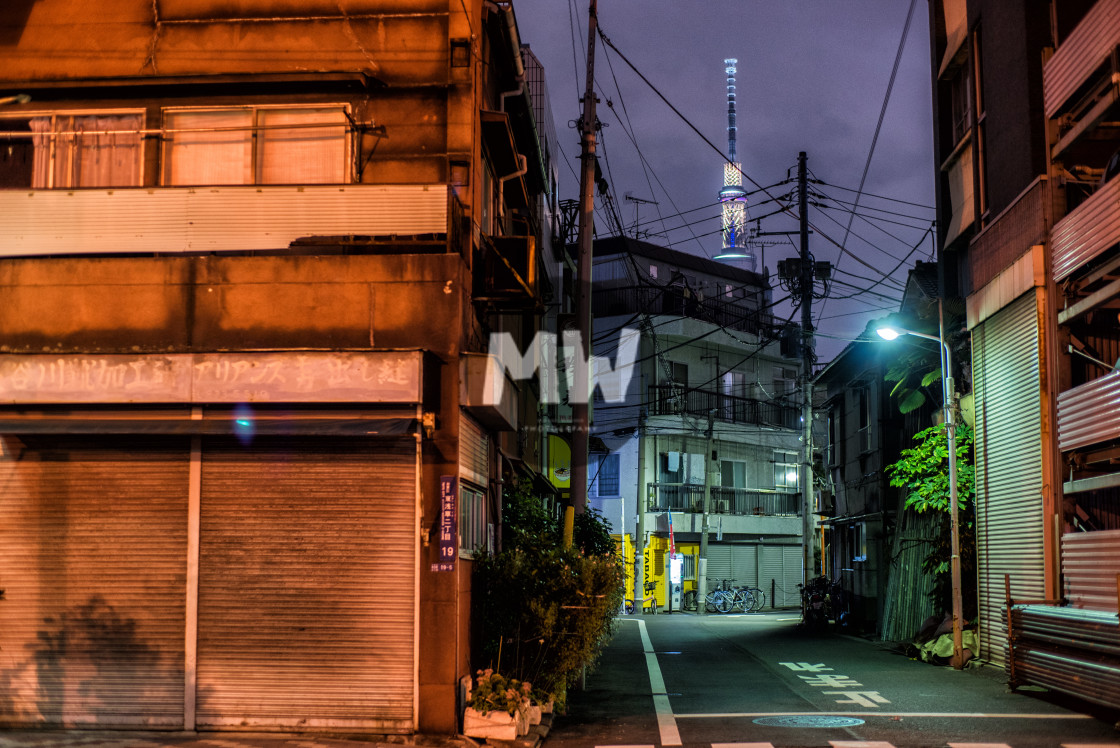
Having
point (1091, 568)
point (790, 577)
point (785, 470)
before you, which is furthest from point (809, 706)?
point (785, 470)

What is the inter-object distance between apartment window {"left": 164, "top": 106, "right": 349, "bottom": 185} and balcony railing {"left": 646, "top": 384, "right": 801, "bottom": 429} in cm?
3885

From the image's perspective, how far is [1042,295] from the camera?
54.2ft

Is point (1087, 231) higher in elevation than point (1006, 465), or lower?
higher

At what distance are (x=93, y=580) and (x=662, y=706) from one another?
7.61 m

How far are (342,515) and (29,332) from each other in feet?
14.6

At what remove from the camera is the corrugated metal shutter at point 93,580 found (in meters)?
12.2

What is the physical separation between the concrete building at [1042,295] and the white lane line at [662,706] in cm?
518

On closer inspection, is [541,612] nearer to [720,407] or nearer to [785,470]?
[720,407]

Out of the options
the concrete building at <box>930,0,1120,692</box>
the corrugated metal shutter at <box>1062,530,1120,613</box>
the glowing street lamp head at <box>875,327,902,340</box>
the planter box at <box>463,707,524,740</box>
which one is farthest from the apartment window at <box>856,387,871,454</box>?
the planter box at <box>463,707,524,740</box>

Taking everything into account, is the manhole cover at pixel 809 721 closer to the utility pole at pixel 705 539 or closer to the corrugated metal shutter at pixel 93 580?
the corrugated metal shutter at pixel 93 580

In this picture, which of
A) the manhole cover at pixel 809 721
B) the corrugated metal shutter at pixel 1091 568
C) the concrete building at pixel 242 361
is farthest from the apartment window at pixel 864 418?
the concrete building at pixel 242 361

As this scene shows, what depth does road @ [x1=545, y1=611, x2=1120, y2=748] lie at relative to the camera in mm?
12000

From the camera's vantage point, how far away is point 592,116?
18766mm

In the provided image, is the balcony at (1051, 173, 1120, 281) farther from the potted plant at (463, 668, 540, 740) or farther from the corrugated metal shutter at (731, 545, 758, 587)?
the corrugated metal shutter at (731, 545, 758, 587)
